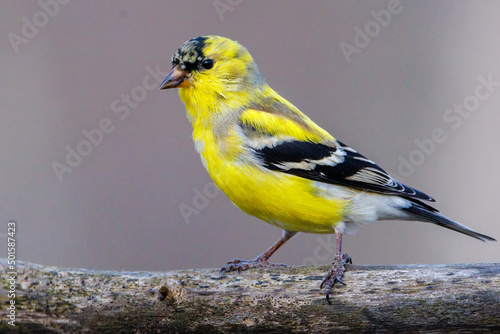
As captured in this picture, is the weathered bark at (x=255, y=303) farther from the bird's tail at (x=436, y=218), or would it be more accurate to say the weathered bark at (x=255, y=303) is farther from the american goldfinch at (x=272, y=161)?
the bird's tail at (x=436, y=218)

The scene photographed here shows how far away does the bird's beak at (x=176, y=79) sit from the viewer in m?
3.40

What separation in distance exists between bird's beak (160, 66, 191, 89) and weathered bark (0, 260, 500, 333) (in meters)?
1.23

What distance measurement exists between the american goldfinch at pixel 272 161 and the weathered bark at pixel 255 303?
22 cm

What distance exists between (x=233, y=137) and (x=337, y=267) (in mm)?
1015

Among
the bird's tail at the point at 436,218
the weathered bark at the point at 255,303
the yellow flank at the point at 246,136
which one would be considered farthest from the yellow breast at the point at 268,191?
the bird's tail at the point at 436,218

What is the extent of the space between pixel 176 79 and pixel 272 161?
84cm

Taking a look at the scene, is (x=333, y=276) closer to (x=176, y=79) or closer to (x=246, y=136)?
(x=246, y=136)

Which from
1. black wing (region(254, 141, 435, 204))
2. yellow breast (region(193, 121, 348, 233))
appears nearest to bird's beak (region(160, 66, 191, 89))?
yellow breast (region(193, 121, 348, 233))

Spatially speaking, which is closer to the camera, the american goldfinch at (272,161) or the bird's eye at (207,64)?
the american goldfinch at (272,161)

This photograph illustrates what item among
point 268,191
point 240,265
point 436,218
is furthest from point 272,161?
point 436,218

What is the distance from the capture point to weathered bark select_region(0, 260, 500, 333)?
2.74 m

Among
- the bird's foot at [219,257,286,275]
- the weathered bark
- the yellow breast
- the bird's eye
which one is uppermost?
the bird's eye

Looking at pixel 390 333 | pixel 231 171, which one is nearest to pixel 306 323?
pixel 390 333

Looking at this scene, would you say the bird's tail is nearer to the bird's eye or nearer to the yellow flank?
the yellow flank
